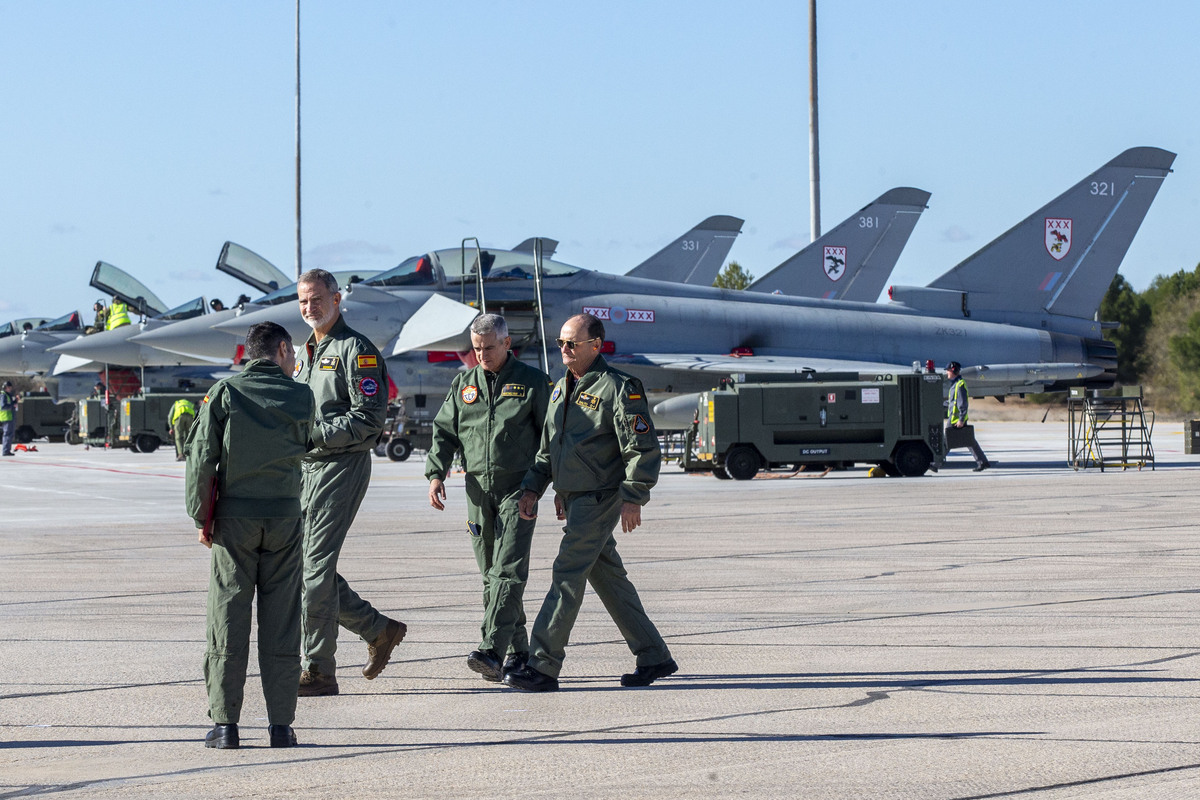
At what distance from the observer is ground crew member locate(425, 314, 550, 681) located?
6.11m

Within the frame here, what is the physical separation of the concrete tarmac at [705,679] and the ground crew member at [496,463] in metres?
0.30

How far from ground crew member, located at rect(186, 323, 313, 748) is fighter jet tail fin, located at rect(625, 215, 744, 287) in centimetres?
3360

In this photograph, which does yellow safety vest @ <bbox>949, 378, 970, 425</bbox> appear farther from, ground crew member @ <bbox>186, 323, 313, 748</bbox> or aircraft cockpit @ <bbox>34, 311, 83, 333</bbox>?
aircraft cockpit @ <bbox>34, 311, 83, 333</bbox>

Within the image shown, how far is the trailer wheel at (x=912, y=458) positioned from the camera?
67.9 feet

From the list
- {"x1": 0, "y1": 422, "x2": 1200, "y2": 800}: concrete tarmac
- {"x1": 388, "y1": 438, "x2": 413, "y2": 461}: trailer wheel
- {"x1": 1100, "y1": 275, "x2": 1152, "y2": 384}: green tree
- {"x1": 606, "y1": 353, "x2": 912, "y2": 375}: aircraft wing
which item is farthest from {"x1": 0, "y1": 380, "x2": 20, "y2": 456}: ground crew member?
{"x1": 1100, "y1": 275, "x2": 1152, "y2": 384}: green tree

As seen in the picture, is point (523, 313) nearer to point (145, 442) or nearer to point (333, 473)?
point (145, 442)

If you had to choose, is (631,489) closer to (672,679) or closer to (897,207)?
(672,679)

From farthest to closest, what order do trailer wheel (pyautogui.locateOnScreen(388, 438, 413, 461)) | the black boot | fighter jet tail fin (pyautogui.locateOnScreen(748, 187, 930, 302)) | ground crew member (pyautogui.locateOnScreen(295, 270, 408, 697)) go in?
fighter jet tail fin (pyautogui.locateOnScreen(748, 187, 930, 302))
trailer wheel (pyautogui.locateOnScreen(388, 438, 413, 461))
ground crew member (pyautogui.locateOnScreen(295, 270, 408, 697))
the black boot

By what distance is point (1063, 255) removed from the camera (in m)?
26.4

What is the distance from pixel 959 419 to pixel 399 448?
35.3ft

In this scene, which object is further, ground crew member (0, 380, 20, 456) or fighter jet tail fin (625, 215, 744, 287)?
fighter jet tail fin (625, 215, 744, 287)

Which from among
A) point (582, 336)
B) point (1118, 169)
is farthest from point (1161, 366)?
point (582, 336)

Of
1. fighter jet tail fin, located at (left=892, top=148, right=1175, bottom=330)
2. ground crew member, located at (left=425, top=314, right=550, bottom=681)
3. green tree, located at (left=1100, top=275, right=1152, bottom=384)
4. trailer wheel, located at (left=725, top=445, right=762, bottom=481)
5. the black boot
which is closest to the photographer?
the black boot

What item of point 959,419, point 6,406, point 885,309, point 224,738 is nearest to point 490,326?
point 224,738
